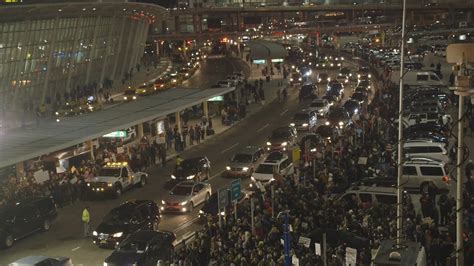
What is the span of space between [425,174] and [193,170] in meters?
10.7

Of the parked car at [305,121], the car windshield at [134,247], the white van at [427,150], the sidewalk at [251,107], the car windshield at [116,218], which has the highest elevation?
the white van at [427,150]

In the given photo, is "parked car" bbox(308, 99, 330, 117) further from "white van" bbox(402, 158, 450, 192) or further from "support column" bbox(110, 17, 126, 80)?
"support column" bbox(110, 17, 126, 80)

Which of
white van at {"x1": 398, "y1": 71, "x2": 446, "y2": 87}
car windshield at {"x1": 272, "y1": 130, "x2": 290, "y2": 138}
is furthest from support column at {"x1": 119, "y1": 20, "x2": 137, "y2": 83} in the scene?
car windshield at {"x1": 272, "y1": 130, "x2": 290, "y2": 138}

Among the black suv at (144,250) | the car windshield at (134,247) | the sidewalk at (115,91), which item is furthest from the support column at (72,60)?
the car windshield at (134,247)

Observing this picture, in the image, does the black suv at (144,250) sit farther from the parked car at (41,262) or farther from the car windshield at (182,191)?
the car windshield at (182,191)

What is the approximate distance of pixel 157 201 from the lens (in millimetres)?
28922

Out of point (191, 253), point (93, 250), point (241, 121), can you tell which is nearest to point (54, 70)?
point (241, 121)

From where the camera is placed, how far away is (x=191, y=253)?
1858 centimetres

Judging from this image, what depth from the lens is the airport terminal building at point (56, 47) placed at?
4778 centimetres

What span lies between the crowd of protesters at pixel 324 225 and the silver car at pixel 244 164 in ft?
19.9

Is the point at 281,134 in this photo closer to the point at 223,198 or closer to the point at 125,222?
the point at 125,222

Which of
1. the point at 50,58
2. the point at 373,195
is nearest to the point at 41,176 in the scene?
the point at 373,195

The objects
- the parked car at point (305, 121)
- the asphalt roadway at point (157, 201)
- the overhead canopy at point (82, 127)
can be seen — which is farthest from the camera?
the parked car at point (305, 121)

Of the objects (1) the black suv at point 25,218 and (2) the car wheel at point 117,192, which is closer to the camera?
(1) the black suv at point 25,218
